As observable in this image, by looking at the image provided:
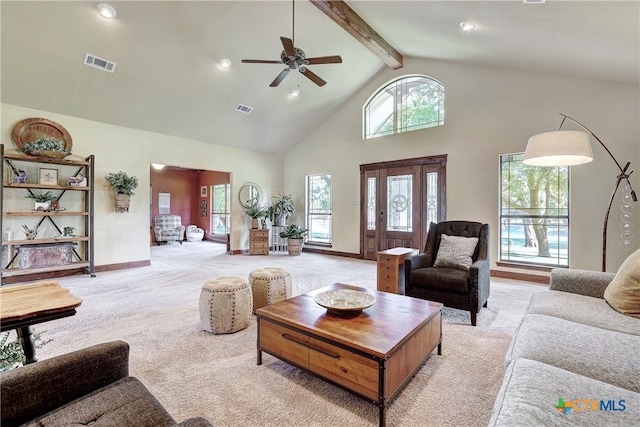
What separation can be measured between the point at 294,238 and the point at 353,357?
19.2ft

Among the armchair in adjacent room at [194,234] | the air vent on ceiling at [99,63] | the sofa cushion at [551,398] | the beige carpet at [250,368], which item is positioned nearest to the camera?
the sofa cushion at [551,398]

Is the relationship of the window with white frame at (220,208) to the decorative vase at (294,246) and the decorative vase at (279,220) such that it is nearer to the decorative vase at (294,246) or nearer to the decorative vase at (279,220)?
the decorative vase at (279,220)

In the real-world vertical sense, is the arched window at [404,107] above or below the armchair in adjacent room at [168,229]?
above

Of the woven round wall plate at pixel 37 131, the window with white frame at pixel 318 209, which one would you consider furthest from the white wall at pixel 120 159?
the window with white frame at pixel 318 209

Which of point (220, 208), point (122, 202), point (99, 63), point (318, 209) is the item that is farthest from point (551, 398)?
point (220, 208)

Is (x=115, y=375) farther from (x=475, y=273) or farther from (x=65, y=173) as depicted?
(x=65, y=173)

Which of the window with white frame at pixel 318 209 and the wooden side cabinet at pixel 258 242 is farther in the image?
the window with white frame at pixel 318 209

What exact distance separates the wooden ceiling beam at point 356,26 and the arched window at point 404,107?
0.80 meters

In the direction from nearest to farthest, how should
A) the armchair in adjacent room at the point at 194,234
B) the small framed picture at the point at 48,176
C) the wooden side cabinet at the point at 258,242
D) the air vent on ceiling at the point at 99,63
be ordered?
the air vent on ceiling at the point at 99,63
the small framed picture at the point at 48,176
the wooden side cabinet at the point at 258,242
the armchair in adjacent room at the point at 194,234

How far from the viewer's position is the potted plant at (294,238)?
7363 mm

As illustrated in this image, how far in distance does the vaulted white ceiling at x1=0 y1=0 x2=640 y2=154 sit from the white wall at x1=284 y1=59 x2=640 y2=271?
12.8 inches

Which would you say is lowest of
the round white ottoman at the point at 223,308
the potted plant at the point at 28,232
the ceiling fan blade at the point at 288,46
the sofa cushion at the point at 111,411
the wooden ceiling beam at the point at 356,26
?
the round white ottoman at the point at 223,308

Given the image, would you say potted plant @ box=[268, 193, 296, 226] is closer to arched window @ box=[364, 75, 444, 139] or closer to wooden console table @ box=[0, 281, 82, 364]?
arched window @ box=[364, 75, 444, 139]

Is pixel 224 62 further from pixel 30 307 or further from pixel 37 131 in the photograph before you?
pixel 30 307
